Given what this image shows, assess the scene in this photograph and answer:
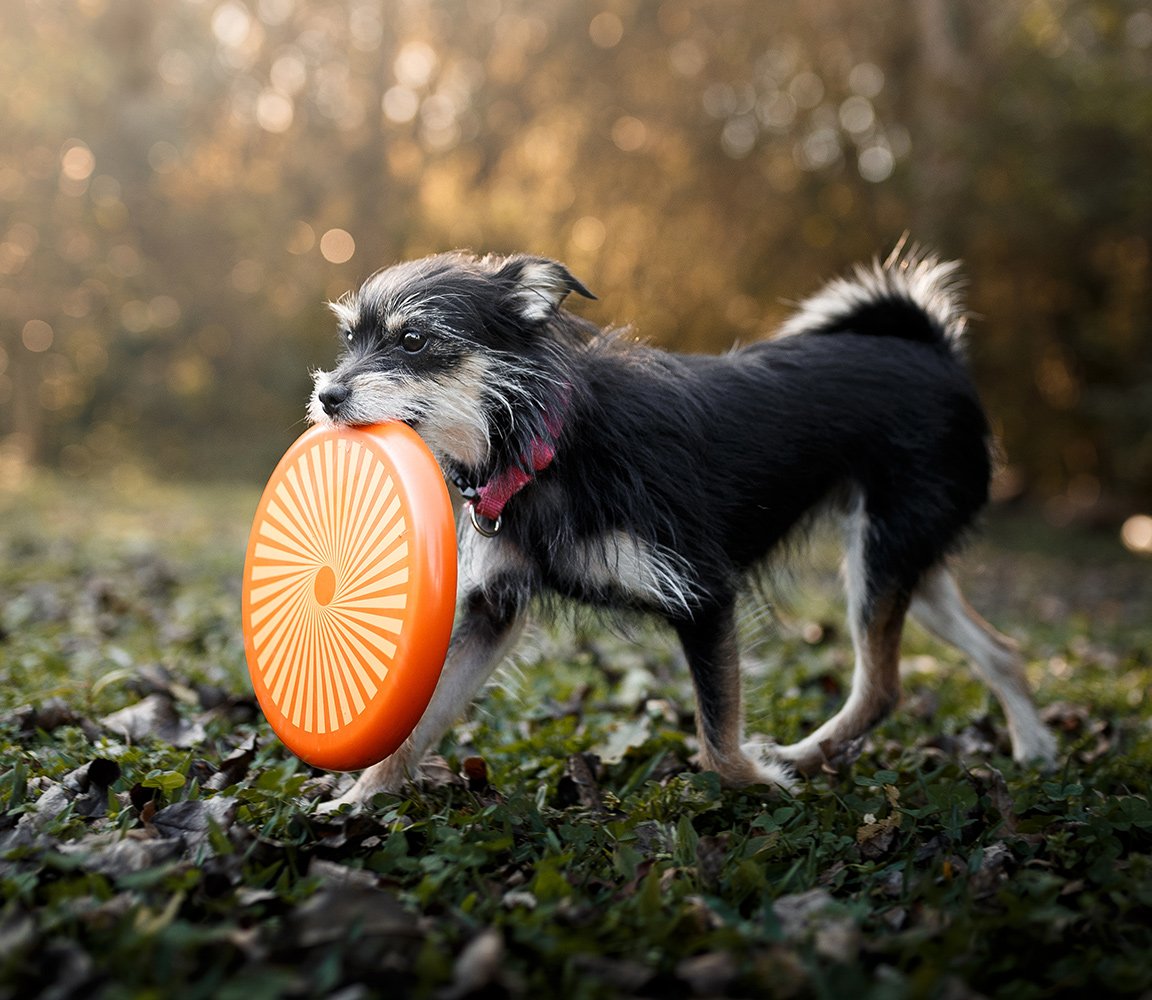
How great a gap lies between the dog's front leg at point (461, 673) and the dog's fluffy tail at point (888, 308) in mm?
1897

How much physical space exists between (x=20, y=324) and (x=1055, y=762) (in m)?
23.2

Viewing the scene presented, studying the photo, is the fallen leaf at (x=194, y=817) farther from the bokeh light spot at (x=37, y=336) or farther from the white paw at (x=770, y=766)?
the bokeh light spot at (x=37, y=336)

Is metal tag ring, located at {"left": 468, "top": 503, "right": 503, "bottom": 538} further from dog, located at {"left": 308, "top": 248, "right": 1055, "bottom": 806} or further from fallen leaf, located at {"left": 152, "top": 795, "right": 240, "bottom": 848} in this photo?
fallen leaf, located at {"left": 152, "top": 795, "right": 240, "bottom": 848}

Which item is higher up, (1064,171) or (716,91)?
(716,91)

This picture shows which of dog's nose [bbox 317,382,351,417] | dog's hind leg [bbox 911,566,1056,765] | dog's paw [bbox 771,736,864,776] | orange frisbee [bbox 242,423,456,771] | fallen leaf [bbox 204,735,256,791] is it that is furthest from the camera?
dog's hind leg [bbox 911,566,1056,765]

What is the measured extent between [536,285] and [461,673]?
1.28 meters

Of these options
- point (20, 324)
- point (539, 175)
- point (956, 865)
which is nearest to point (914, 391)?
point (956, 865)

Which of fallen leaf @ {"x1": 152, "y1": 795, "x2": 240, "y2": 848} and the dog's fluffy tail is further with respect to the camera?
the dog's fluffy tail

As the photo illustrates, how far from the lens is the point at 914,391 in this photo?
4.15m

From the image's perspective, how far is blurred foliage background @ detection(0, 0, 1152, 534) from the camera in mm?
15227

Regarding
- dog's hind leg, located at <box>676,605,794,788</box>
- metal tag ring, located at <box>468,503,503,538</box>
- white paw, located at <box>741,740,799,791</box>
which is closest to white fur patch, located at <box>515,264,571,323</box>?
metal tag ring, located at <box>468,503,503,538</box>

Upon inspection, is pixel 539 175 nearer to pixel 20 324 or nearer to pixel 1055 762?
pixel 20 324

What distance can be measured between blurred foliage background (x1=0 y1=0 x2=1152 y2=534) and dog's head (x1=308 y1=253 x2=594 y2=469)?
8939 mm

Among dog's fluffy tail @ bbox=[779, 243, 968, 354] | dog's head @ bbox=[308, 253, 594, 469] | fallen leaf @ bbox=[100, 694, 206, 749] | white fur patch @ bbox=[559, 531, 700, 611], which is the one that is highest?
dog's fluffy tail @ bbox=[779, 243, 968, 354]
